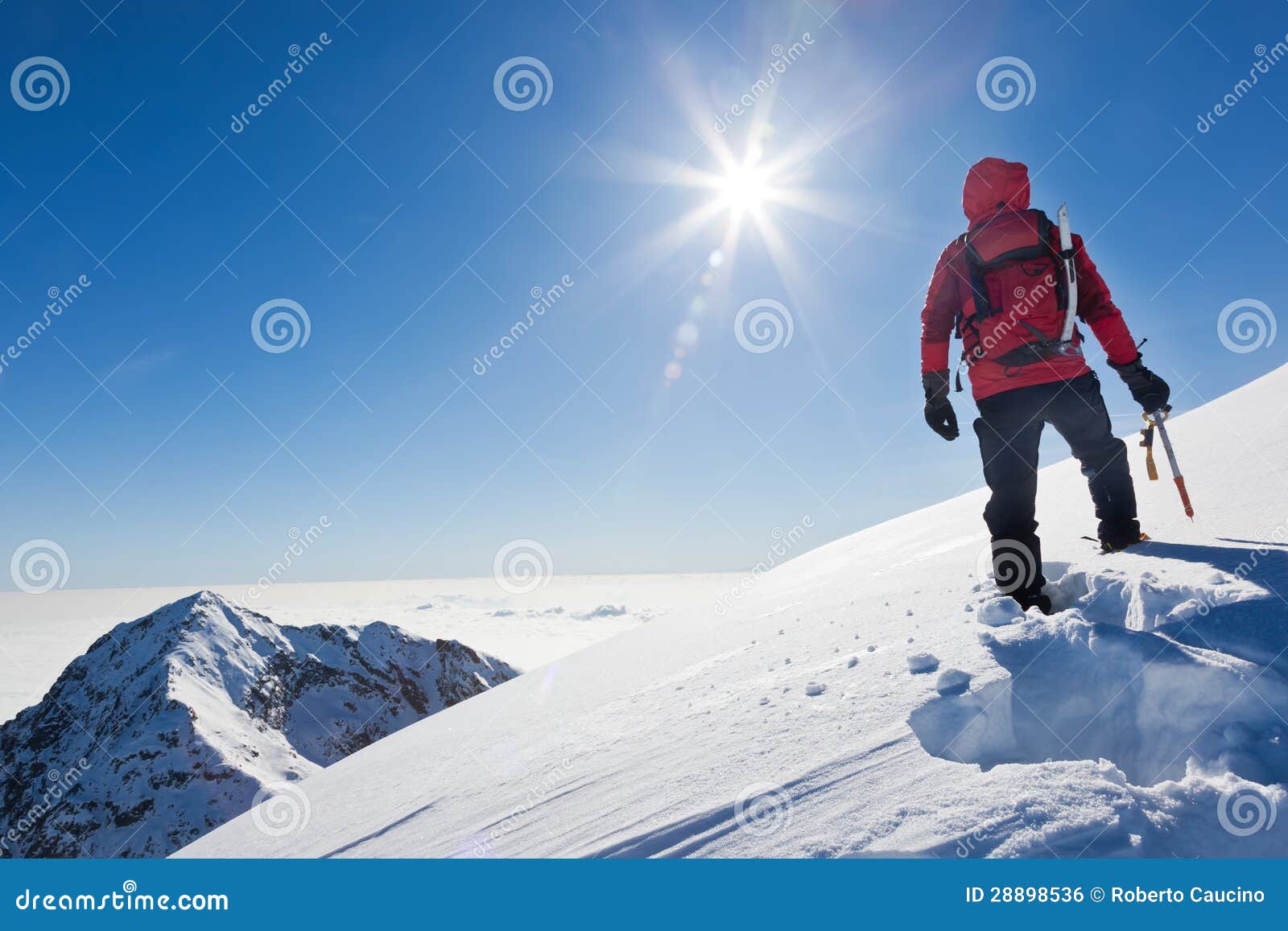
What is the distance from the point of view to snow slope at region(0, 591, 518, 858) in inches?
5320

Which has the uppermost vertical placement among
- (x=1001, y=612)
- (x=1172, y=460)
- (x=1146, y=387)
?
(x=1146, y=387)

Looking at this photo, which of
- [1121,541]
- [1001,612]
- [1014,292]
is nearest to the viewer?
[1001,612]

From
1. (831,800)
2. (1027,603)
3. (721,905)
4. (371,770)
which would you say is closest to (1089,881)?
(831,800)

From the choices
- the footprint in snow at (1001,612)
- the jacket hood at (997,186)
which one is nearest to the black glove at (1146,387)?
the jacket hood at (997,186)

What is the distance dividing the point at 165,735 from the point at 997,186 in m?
190

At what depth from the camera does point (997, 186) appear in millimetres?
4527

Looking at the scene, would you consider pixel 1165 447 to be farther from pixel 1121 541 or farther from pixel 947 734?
pixel 947 734

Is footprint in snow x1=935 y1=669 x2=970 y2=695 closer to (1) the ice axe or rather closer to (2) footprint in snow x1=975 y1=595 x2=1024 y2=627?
(2) footprint in snow x1=975 y1=595 x2=1024 y2=627

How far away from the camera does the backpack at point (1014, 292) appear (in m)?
4.26

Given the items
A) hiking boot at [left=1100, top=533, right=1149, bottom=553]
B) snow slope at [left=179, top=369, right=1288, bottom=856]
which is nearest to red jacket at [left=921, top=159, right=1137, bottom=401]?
hiking boot at [left=1100, top=533, right=1149, bottom=553]

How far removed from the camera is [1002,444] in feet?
14.2

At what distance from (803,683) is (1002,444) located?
7.55 feet

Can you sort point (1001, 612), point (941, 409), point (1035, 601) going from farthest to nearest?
point (941, 409)
point (1035, 601)
point (1001, 612)

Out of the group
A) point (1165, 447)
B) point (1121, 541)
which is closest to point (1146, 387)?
point (1165, 447)
